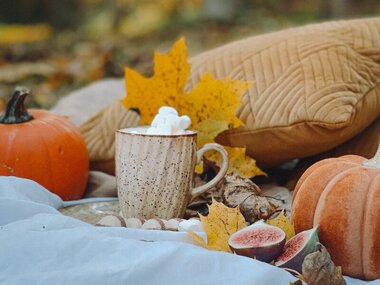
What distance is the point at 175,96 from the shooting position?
185cm

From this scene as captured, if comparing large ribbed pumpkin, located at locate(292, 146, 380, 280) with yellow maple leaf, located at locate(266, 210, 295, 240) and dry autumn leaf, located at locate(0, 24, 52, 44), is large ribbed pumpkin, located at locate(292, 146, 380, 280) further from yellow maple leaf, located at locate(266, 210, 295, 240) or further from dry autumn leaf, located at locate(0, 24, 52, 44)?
dry autumn leaf, located at locate(0, 24, 52, 44)

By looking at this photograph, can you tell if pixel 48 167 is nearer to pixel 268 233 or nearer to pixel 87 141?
pixel 87 141

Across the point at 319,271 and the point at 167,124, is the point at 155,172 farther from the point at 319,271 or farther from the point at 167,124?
the point at 319,271

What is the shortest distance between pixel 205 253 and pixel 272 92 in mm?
846

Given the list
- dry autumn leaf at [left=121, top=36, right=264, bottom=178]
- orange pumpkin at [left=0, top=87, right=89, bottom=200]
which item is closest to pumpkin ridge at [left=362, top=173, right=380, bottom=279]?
dry autumn leaf at [left=121, top=36, right=264, bottom=178]

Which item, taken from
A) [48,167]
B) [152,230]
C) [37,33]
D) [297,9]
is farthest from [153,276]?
[297,9]

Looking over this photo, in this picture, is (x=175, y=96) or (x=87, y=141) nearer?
(x=175, y=96)

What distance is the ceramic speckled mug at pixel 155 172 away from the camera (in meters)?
1.48

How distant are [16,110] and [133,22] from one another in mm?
5411

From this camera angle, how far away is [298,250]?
118 centimetres

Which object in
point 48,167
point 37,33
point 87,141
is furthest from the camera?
point 37,33

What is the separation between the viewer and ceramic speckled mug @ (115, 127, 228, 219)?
58.3 inches

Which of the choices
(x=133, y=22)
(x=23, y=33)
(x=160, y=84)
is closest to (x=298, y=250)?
(x=160, y=84)

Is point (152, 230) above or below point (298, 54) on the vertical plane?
below
